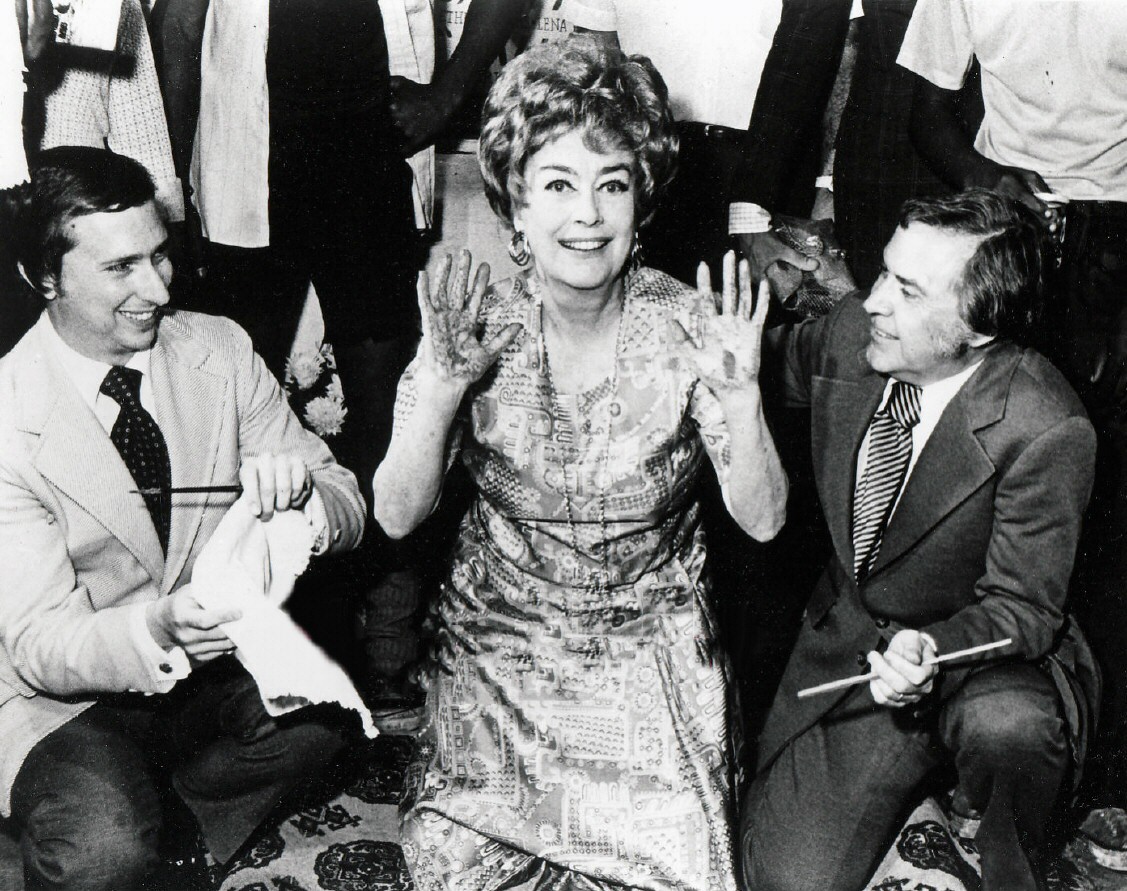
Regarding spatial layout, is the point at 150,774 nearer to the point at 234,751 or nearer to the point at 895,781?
the point at 234,751

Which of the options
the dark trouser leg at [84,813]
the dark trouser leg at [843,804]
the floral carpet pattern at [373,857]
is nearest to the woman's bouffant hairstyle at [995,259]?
the dark trouser leg at [843,804]

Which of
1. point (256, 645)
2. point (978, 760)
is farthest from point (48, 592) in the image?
point (978, 760)

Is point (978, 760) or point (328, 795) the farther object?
point (328, 795)

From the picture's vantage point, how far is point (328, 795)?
2.37 metres

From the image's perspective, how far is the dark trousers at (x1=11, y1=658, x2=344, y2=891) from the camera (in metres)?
1.84

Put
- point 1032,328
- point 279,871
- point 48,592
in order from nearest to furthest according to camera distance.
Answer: point 48,592, point 1032,328, point 279,871

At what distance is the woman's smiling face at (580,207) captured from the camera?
1933mm

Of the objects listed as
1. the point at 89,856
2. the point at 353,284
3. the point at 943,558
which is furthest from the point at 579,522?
the point at 89,856

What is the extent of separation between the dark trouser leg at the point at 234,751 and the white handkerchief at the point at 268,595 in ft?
0.48

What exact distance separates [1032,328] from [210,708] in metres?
1.72

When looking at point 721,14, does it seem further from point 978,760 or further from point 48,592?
point 48,592

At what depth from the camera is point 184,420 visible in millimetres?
1996

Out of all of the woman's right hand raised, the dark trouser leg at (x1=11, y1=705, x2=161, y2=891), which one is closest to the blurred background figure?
the woman's right hand raised

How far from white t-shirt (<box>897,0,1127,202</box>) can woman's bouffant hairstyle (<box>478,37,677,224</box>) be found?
2.62ft
